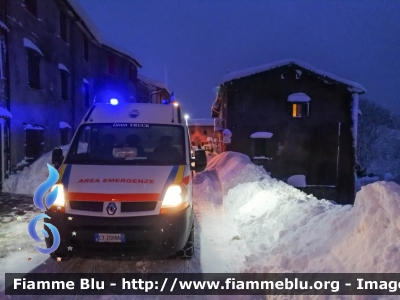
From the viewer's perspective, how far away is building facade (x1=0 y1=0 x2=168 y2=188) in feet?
46.3

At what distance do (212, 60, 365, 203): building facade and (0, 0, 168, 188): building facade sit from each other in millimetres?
9098

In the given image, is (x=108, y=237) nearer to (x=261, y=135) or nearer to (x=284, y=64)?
(x=261, y=135)

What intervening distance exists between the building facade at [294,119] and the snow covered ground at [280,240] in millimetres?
17486

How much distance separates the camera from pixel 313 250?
4574 millimetres

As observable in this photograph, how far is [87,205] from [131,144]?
1.77 m

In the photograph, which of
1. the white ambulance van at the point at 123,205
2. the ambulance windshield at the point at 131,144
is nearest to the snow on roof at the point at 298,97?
the ambulance windshield at the point at 131,144

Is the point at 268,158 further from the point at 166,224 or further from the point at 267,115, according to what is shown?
the point at 166,224

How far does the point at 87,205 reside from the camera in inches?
187

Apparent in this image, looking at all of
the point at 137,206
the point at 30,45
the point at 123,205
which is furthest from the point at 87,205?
the point at 30,45

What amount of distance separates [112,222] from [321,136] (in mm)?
23790

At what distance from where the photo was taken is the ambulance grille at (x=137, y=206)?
4.73 m

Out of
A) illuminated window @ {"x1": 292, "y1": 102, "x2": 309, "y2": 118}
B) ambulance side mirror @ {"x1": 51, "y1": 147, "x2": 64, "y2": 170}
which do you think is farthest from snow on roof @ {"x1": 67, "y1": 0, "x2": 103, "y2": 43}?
ambulance side mirror @ {"x1": 51, "y1": 147, "x2": 64, "y2": 170}

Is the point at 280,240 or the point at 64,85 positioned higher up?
the point at 64,85

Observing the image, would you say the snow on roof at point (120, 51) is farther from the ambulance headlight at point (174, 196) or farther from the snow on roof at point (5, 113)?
the ambulance headlight at point (174, 196)
